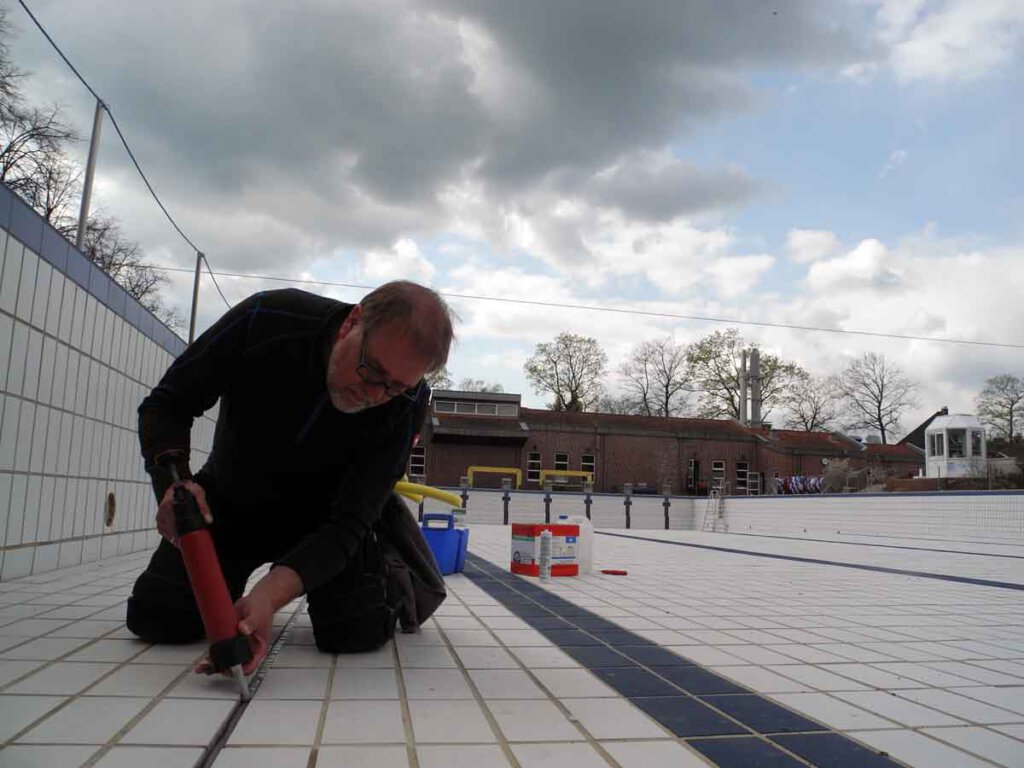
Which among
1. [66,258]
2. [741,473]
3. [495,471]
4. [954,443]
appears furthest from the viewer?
[741,473]

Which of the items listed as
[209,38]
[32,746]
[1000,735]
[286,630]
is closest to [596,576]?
[286,630]

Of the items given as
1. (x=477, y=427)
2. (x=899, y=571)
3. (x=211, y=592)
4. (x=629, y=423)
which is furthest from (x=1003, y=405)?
(x=211, y=592)

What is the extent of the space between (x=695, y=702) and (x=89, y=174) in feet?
14.5

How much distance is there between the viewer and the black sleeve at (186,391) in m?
2.01

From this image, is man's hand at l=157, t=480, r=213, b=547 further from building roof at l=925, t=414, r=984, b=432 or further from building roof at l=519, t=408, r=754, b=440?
building roof at l=519, t=408, r=754, b=440

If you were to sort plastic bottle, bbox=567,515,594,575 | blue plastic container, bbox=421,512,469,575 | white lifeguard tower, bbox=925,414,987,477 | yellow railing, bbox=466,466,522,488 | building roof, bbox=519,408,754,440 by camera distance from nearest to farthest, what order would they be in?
1. blue plastic container, bbox=421,512,469,575
2. plastic bottle, bbox=567,515,594,575
3. white lifeguard tower, bbox=925,414,987,477
4. yellow railing, bbox=466,466,522,488
5. building roof, bbox=519,408,754,440

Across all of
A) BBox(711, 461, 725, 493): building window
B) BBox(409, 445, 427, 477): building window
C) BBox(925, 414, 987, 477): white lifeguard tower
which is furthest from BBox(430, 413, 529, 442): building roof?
BBox(925, 414, 987, 477): white lifeguard tower

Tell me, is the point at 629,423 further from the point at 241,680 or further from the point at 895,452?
the point at 241,680

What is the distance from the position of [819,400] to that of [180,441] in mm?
40938

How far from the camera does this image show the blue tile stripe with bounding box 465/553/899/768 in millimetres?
1604

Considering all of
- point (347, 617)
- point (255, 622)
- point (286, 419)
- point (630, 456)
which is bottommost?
point (347, 617)

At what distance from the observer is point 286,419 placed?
2.27m

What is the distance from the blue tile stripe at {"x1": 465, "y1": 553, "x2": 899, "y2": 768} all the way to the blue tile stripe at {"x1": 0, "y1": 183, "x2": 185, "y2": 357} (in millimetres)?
3233

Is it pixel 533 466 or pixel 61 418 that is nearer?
pixel 61 418
